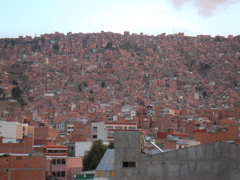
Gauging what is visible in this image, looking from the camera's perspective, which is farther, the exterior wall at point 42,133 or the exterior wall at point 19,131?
the exterior wall at point 42,133

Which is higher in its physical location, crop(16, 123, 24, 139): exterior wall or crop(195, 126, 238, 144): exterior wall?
crop(16, 123, 24, 139): exterior wall

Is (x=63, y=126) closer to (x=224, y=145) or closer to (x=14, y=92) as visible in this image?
(x=14, y=92)

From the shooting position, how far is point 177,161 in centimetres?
1434

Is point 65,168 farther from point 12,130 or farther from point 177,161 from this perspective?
point 177,161

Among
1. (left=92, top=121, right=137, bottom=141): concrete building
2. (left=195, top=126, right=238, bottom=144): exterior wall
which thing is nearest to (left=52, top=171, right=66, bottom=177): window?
(left=195, top=126, right=238, bottom=144): exterior wall

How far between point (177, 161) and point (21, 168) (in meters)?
35.0

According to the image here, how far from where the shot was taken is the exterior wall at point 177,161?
14.0m

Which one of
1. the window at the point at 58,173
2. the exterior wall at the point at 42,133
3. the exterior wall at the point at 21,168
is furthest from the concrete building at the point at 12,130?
the exterior wall at the point at 21,168

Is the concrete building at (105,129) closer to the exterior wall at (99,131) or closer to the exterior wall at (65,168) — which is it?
the exterior wall at (99,131)

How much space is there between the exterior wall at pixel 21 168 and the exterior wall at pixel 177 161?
34.2 m

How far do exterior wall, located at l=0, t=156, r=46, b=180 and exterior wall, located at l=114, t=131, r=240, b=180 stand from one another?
34.2 meters

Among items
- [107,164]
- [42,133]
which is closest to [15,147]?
[42,133]

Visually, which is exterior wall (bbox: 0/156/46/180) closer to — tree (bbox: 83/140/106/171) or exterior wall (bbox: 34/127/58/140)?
tree (bbox: 83/140/106/171)

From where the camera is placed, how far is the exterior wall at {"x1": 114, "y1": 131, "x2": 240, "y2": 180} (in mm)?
13961
